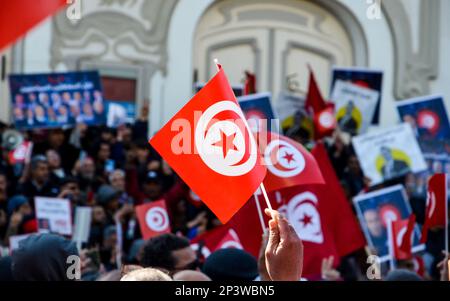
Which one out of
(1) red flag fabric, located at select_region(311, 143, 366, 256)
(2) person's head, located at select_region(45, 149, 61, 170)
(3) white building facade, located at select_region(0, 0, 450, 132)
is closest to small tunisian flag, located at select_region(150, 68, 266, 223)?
(1) red flag fabric, located at select_region(311, 143, 366, 256)

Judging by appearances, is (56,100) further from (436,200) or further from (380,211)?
(436,200)

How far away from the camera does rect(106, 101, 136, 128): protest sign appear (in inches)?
444

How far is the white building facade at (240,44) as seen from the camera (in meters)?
12.3

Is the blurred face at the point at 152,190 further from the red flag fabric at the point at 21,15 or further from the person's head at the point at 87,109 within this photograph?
the red flag fabric at the point at 21,15

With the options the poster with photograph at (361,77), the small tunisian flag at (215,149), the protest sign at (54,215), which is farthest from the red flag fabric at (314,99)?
the small tunisian flag at (215,149)

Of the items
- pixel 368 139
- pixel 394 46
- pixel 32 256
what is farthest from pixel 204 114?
pixel 394 46

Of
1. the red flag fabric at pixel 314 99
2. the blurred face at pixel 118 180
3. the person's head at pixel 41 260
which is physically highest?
the red flag fabric at pixel 314 99

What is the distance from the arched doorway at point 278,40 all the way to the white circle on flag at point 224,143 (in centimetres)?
883

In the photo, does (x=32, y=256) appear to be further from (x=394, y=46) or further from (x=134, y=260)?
(x=394, y=46)

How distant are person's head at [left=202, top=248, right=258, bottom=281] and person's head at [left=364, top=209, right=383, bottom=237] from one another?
136 inches

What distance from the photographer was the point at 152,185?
961 cm

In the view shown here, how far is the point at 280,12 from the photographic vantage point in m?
13.5
